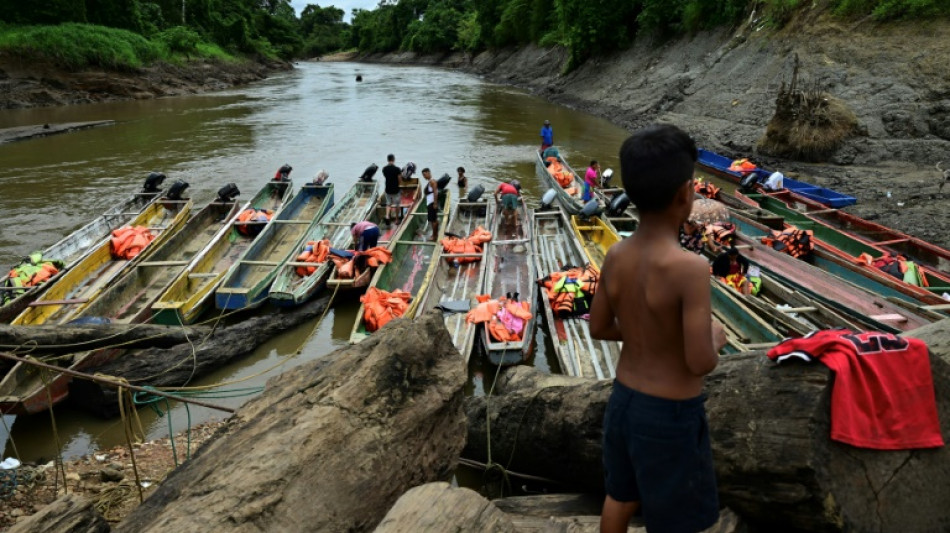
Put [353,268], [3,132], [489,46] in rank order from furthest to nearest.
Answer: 1. [489,46]
2. [3,132]
3. [353,268]

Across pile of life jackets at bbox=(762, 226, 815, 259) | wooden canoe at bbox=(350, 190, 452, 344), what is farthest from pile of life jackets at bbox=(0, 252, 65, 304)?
pile of life jackets at bbox=(762, 226, 815, 259)

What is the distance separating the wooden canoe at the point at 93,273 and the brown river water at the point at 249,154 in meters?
2.01

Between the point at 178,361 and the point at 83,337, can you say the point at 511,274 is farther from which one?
the point at 83,337

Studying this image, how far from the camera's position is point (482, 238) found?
34.9ft

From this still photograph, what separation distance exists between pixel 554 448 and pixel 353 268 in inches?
237

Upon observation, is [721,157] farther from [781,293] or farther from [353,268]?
[353,268]

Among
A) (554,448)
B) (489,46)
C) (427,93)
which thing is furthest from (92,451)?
(489,46)

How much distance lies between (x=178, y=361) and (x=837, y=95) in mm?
20227

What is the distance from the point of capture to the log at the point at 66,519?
9.78ft

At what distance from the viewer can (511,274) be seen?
9.96 meters

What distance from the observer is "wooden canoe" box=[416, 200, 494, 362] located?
771cm

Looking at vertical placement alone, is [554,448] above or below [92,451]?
above

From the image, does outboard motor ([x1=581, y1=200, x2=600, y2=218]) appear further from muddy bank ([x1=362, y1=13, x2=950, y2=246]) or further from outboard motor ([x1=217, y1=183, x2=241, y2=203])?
outboard motor ([x1=217, y1=183, x2=241, y2=203])

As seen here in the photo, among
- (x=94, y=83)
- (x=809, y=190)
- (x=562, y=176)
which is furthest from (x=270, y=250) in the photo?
(x=94, y=83)
